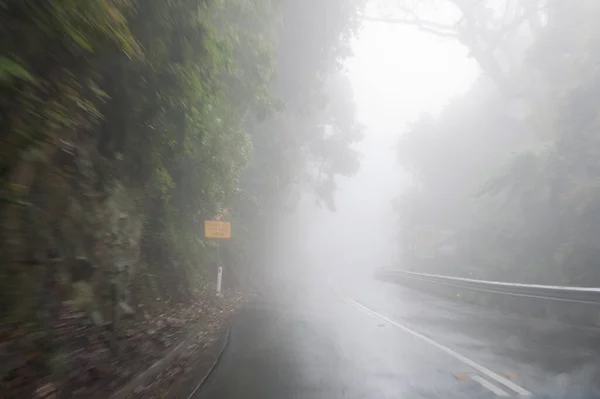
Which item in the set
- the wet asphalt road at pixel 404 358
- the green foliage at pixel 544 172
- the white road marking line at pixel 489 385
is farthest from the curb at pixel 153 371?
the green foliage at pixel 544 172

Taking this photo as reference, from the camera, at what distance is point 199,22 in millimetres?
6141

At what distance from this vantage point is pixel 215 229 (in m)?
14.6

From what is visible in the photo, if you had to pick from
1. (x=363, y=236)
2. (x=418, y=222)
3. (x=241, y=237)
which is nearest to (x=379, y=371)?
(x=241, y=237)

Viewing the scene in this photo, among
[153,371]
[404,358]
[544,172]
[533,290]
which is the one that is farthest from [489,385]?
[544,172]

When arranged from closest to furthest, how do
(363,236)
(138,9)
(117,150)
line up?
(138,9) → (117,150) → (363,236)

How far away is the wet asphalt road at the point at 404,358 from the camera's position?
19.0ft

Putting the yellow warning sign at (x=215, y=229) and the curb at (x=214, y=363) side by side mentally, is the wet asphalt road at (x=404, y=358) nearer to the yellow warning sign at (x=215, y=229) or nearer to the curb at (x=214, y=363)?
the curb at (x=214, y=363)

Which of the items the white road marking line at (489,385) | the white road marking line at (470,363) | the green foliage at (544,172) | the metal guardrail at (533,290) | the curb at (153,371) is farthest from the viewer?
the green foliage at (544,172)

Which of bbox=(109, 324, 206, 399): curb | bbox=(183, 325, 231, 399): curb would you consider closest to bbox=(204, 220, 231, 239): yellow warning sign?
bbox=(183, 325, 231, 399): curb

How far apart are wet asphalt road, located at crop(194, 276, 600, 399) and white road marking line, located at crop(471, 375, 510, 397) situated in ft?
0.04

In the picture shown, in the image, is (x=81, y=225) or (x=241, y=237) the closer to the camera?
(x=81, y=225)

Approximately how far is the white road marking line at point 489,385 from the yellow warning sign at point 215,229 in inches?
381

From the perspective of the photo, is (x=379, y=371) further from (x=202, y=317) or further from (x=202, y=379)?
(x=202, y=317)

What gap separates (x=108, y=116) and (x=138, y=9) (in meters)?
1.48
